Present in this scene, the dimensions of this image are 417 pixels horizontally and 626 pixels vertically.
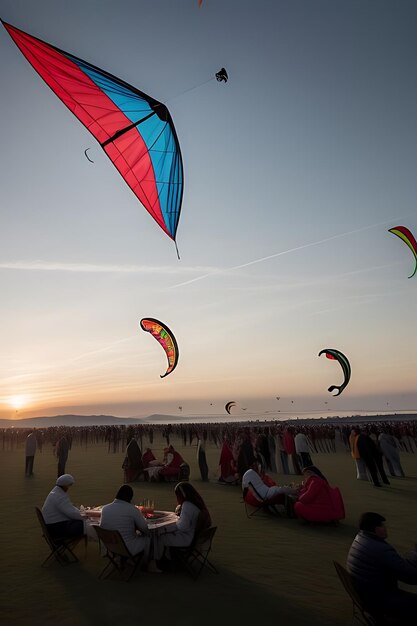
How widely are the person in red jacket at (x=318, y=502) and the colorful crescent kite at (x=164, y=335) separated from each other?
10.4 meters

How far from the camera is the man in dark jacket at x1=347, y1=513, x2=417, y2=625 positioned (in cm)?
362

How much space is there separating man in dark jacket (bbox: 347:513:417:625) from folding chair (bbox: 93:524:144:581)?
2766 mm

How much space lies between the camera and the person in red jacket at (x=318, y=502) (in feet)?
26.3

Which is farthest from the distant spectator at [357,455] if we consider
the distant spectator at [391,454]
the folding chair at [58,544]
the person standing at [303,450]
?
the folding chair at [58,544]

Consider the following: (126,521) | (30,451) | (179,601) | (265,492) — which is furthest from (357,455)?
(30,451)

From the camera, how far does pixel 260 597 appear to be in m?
4.78

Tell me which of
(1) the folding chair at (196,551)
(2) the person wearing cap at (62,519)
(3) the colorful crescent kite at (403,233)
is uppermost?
(3) the colorful crescent kite at (403,233)

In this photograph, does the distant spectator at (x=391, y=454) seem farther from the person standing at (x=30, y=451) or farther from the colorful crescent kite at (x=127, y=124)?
the person standing at (x=30, y=451)

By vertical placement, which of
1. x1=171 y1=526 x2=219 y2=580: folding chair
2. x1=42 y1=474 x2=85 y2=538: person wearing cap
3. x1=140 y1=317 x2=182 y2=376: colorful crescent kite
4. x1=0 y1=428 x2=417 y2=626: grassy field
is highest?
x1=140 y1=317 x2=182 y2=376: colorful crescent kite

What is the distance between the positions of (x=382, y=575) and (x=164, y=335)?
1548 centimetres

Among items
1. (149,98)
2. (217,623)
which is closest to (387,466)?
(217,623)

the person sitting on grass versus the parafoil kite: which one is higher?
the parafoil kite

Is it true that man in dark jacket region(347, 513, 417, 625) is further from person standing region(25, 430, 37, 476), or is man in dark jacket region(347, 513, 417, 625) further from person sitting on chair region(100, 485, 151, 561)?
person standing region(25, 430, 37, 476)

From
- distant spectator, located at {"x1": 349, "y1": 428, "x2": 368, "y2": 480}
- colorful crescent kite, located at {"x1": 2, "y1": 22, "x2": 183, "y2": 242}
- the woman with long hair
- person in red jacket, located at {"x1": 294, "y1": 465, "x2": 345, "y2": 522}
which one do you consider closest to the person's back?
the woman with long hair
